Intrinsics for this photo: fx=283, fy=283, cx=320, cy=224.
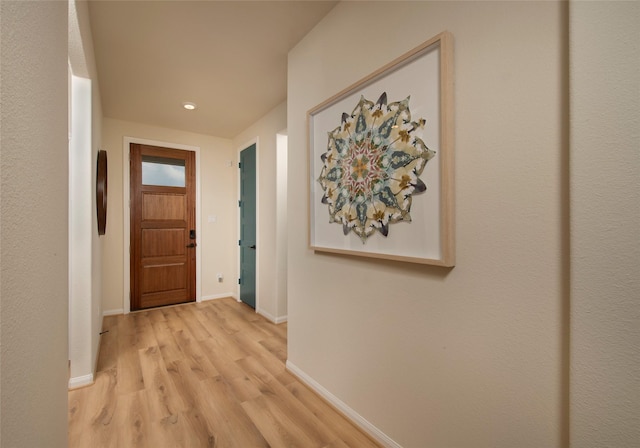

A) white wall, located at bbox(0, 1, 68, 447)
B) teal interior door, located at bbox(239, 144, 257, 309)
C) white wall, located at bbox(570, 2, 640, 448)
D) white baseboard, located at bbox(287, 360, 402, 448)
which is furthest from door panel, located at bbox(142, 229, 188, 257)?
white wall, located at bbox(570, 2, 640, 448)

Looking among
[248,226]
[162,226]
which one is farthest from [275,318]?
Result: [162,226]

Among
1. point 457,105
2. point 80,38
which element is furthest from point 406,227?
point 80,38

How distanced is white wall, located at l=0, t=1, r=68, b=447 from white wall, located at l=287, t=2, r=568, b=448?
129cm

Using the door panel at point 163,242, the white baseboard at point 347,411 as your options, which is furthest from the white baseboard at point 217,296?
the white baseboard at point 347,411

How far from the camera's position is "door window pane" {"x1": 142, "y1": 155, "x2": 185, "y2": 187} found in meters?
3.86

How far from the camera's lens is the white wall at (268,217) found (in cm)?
337

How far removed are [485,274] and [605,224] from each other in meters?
0.38

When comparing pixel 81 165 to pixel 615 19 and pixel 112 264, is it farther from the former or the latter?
pixel 615 19

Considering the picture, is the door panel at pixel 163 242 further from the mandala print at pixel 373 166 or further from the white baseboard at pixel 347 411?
the mandala print at pixel 373 166

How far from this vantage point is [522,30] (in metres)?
0.97

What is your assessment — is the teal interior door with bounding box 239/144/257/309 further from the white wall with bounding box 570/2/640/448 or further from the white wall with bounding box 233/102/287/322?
the white wall with bounding box 570/2/640/448

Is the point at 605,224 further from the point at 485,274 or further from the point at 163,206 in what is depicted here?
the point at 163,206

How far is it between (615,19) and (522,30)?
0.25 meters

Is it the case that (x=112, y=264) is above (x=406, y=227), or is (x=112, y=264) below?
below
